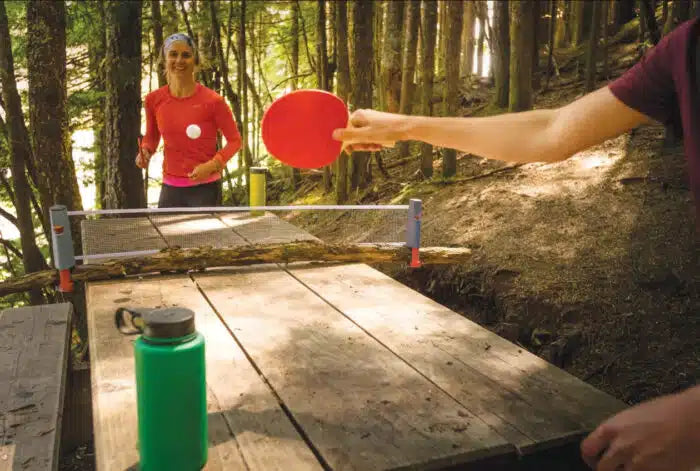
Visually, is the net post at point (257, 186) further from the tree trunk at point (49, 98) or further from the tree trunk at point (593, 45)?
the tree trunk at point (593, 45)

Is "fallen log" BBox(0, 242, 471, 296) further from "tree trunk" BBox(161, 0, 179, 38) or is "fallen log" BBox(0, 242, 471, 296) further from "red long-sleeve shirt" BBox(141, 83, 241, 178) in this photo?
"tree trunk" BBox(161, 0, 179, 38)

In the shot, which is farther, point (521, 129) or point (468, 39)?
point (468, 39)

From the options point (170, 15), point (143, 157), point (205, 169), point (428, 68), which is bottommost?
point (205, 169)

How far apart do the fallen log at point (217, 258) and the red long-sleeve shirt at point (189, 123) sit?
143cm

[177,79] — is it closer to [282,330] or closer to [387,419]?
[282,330]

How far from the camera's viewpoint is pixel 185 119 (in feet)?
18.9

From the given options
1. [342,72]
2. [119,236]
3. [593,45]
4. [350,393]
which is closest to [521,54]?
[593,45]

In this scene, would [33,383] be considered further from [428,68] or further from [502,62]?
[502,62]

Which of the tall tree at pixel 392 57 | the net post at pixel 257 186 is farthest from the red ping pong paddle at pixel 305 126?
the tall tree at pixel 392 57

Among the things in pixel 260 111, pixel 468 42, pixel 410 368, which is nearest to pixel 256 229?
pixel 410 368

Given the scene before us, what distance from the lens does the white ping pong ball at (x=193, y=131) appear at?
570 cm

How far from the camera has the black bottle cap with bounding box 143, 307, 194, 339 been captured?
1760mm

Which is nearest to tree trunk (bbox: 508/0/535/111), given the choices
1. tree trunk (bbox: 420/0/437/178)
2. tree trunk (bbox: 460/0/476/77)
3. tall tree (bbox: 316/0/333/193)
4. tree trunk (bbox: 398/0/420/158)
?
tree trunk (bbox: 420/0/437/178)

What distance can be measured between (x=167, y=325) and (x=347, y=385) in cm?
104
